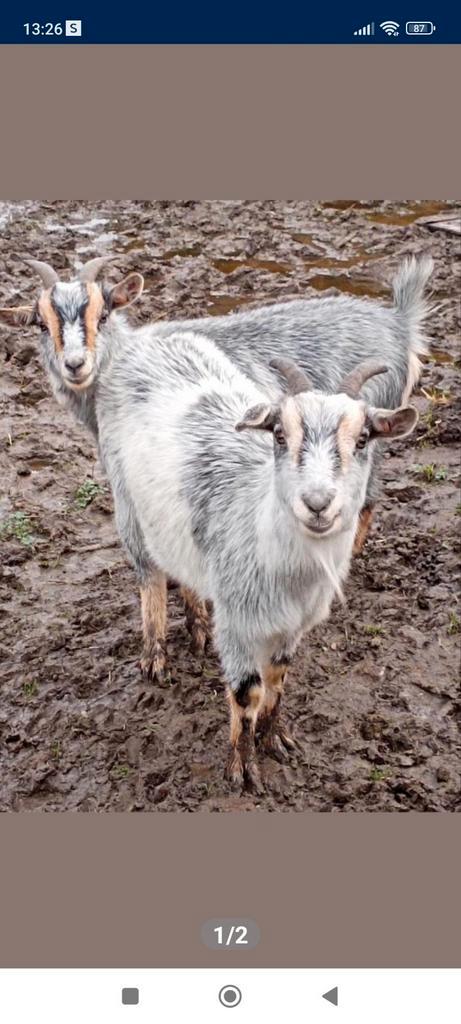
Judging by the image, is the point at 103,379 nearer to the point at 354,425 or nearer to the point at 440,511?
the point at 354,425

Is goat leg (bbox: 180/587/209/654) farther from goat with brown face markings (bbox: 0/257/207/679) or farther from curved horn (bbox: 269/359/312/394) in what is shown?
curved horn (bbox: 269/359/312/394)

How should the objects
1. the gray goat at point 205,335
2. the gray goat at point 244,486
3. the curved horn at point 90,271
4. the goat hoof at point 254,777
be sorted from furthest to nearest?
the curved horn at point 90,271 < the gray goat at point 205,335 < the goat hoof at point 254,777 < the gray goat at point 244,486

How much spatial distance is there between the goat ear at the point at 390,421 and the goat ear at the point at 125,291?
1992mm

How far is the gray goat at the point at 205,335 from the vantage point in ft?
17.6

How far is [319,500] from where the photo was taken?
375 cm

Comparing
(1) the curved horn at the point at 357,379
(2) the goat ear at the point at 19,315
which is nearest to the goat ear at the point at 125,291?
(2) the goat ear at the point at 19,315

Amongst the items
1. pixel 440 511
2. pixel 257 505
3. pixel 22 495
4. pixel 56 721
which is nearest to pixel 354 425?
pixel 257 505

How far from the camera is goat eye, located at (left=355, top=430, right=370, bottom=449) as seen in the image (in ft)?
13.1
